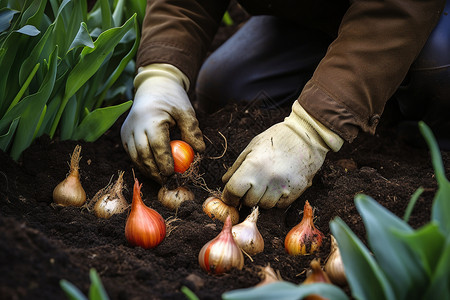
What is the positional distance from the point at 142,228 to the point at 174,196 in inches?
12.9

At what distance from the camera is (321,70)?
159 centimetres

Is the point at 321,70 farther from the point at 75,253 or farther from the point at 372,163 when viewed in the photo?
the point at 75,253

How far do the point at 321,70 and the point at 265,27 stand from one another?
105cm

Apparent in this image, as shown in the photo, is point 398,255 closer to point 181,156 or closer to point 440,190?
point 440,190

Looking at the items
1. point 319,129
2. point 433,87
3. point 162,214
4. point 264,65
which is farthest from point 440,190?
point 264,65

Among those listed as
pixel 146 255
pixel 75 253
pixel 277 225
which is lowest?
pixel 277 225

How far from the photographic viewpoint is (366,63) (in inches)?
61.5

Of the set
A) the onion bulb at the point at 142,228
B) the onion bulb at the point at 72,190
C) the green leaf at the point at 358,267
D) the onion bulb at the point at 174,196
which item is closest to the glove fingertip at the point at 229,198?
the onion bulb at the point at 174,196

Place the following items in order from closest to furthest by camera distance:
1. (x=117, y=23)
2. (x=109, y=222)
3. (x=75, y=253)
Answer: (x=75, y=253), (x=109, y=222), (x=117, y=23)

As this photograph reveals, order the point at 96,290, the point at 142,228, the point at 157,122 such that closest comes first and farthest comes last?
the point at 96,290 < the point at 142,228 < the point at 157,122

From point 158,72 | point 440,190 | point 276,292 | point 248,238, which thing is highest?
point 440,190

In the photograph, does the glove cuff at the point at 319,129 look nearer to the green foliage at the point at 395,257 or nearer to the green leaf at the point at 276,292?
the green foliage at the point at 395,257

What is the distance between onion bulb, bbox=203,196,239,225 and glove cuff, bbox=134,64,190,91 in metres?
0.65

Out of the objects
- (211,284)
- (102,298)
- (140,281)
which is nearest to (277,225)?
(211,284)
